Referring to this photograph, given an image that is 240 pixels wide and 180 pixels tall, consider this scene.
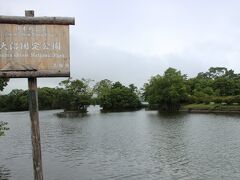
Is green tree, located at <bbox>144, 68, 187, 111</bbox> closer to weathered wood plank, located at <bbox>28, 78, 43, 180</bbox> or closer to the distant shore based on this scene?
the distant shore

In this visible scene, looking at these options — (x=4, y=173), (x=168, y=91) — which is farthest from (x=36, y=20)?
(x=168, y=91)

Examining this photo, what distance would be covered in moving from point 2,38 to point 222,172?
740 inches

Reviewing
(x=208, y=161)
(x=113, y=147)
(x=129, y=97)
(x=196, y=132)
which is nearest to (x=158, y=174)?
(x=208, y=161)

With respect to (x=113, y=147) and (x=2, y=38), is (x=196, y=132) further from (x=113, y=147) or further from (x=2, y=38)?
(x=2, y=38)

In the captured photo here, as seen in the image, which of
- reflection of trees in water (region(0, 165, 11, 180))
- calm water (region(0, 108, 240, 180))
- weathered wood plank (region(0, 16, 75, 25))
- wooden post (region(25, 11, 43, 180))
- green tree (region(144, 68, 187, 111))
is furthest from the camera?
green tree (region(144, 68, 187, 111))

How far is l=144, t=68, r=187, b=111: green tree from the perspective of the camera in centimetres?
11762

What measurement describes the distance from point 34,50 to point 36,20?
740 millimetres

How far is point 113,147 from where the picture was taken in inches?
1436

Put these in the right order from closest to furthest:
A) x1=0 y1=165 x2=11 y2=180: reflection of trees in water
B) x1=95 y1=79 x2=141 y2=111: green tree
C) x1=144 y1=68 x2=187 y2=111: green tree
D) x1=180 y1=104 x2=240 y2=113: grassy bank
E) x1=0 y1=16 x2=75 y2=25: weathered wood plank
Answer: x1=0 y1=16 x2=75 y2=25: weathered wood plank < x1=0 y1=165 x2=11 y2=180: reflection of trees in water < x1=180 y1=104 x2=240 y2=113: grassy bank < x1=144 y1=68 x2=187 y2=111: green tree < x1=95 y1=79 x2=141 y2=111: green tree

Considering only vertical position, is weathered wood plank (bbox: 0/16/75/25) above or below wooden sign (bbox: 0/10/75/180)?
above

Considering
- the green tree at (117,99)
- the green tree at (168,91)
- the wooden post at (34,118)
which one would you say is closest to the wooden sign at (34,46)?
the wooden post at (34,118)

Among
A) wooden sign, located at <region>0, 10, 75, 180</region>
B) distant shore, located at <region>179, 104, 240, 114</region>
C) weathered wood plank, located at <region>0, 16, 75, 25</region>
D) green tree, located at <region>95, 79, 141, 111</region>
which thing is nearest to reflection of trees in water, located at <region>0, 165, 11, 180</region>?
wooden sign, located at <region>0, 10, 75, 180</region>

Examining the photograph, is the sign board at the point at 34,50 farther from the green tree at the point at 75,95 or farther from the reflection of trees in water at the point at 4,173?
the green tree at the point at 75,95

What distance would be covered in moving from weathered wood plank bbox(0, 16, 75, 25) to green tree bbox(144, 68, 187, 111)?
108 metres
